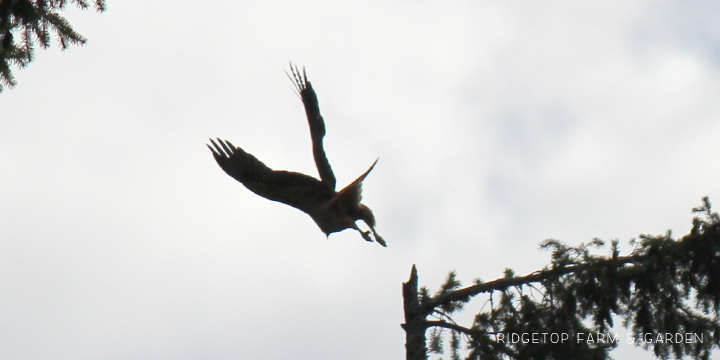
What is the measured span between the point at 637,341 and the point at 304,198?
286 cm

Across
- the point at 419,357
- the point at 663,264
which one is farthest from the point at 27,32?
the point at 663,264

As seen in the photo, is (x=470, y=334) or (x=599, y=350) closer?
(x=599, y=350)

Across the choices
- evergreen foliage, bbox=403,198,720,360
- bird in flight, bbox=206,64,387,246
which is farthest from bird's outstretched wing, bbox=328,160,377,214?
evergreen foliage, bbox=403,198,720,360

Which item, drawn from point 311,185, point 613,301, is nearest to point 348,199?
point 311,185

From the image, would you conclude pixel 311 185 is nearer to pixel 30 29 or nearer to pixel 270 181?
pixel 270 181

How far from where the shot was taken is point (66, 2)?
3.62m

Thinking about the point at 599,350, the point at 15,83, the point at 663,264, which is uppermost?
the point at 15,83

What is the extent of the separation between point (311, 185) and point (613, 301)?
9.03 ft

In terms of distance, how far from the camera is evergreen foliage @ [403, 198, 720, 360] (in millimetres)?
3336

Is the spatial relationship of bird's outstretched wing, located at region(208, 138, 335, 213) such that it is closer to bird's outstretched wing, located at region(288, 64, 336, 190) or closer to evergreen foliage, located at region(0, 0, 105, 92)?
bird's outstretched wing, located at region(288, 64, 336, 190)

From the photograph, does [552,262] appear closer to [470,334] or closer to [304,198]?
[470,334]

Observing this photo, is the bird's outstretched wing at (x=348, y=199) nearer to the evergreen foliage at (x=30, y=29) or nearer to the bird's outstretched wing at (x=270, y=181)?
the bird's outstretched wing at (x=270, y=181)

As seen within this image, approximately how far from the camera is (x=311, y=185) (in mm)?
5559

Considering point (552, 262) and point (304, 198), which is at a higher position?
point (304, 198)
